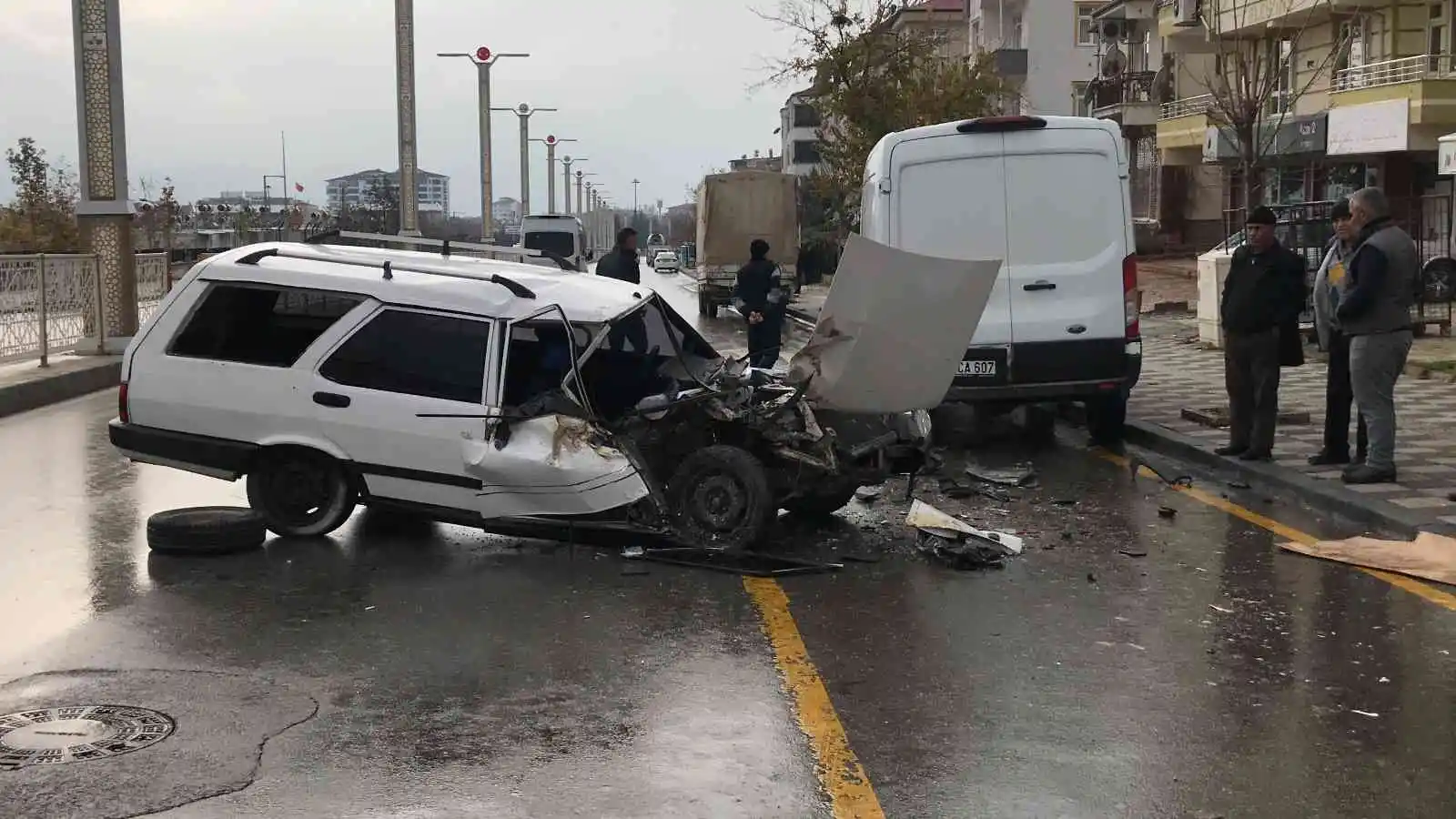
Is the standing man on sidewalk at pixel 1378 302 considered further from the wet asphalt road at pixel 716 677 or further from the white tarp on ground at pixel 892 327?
the white tarp on ground at pixel 892 327

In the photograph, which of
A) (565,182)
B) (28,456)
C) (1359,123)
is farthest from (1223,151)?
(565,182)

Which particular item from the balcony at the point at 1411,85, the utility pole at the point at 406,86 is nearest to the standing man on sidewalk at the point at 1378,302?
the balcony at the point at 1411,85

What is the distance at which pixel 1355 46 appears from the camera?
37406 millimetres

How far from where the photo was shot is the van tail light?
1162 cm

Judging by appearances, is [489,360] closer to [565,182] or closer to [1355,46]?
[1355,46]

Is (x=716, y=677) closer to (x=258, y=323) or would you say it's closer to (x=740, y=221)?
(x=258, y=323)

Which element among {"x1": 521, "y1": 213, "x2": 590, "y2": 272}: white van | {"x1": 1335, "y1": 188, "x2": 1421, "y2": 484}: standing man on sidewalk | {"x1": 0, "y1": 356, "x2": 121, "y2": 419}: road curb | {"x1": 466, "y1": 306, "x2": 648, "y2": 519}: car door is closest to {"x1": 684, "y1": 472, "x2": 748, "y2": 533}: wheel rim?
{"x1": 466, "y1": 306, "x2": 648, "y2": 519}: car door

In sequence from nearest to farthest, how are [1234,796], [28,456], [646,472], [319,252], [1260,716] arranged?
[1234,796], [1260,716], [646,472], [319,252], [28,456]

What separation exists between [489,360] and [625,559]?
129cm

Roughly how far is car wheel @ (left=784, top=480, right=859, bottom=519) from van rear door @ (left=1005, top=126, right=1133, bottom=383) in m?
3.07

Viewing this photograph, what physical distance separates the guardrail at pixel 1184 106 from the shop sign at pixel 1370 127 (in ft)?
31.7

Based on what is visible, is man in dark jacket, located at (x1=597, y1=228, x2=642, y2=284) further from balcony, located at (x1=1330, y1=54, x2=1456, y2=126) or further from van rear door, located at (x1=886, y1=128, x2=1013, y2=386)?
balcony, located at (x1=1330, y1=54, x2=1456, y2=126)

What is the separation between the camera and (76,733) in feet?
17.0

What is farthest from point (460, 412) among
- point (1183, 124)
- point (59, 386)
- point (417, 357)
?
point (1183, 124)
